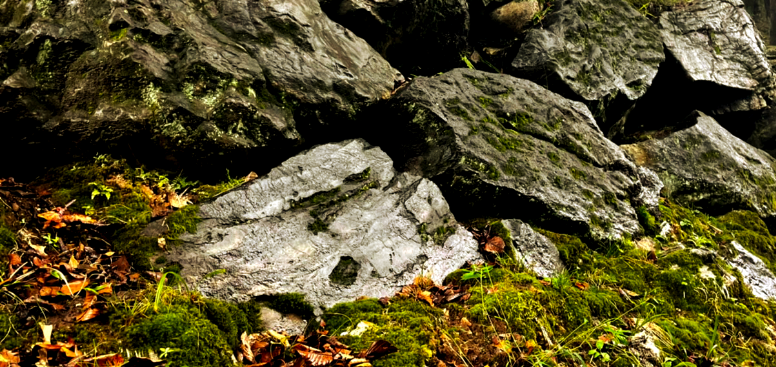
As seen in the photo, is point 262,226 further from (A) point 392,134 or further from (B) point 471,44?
(B) point 471,44

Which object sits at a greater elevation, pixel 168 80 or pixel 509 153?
pixel 168 80

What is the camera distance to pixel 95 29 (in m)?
5.05

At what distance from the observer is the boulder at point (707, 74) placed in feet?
32.5

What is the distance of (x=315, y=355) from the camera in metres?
3.07

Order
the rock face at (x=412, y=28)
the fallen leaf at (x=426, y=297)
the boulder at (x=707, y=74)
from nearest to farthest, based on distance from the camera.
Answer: the fallen leaf at (x=426, y=297), the rock face at (x=412, y=28), the boulder at (x=707, y=74)

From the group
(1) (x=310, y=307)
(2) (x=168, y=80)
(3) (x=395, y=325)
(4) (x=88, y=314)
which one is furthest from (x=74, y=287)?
(2) (x=168, y=80)

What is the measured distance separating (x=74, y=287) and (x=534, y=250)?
4.30 metres

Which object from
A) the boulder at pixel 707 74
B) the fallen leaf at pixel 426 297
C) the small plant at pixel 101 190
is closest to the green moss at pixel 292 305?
the fallen leaf at pixel 426 297

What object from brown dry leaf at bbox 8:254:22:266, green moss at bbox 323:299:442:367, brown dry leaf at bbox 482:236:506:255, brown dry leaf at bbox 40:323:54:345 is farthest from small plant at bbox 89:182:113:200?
brown dry leaf at bbox 482:236:506:255

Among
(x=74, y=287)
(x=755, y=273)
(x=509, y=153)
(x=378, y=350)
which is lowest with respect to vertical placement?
(x=755, y=273)

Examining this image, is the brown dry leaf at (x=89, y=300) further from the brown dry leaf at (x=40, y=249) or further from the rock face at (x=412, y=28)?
the rock face at (x=412, y=28)

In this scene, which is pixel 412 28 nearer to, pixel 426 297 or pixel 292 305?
pixel 426 297

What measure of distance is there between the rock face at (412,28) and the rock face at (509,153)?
1.38m

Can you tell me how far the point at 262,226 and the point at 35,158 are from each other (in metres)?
2.34
